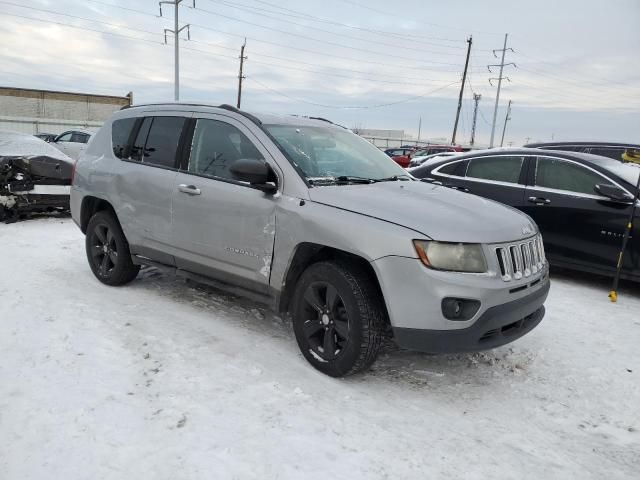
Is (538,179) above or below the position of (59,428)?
above

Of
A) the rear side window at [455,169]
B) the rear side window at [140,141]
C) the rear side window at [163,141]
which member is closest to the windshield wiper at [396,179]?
the rear side window at [163,141]

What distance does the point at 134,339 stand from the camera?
3789 millimetres

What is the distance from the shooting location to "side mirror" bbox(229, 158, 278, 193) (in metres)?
3.43

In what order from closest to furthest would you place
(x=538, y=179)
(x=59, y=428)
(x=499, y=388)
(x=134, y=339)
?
(x=59, y=428), (x=499, y=388), (x=134, y=339), (x=538, y=179)

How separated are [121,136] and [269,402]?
3267 millimetres

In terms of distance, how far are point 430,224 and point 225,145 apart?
186cm

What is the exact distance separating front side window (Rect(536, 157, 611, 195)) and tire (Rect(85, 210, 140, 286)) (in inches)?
193

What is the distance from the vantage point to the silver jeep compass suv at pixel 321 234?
2963mm

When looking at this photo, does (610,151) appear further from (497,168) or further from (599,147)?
(497,168)

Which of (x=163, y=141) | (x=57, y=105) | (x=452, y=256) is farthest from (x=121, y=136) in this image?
(x=57, y=105)

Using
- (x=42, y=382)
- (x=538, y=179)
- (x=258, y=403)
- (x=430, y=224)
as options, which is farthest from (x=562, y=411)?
(x=538, y=179)

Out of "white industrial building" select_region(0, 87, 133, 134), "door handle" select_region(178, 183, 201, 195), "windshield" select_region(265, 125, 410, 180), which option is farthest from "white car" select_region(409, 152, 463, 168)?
"white industrial building" select_region(0, 87, 133, 134)

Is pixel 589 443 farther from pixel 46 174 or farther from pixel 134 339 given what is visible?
pixel 46 174

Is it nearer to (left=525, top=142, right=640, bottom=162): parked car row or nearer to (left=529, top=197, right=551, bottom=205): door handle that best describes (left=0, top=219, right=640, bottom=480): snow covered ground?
(left=529, top=197, right=551, bottom=205): door handle
